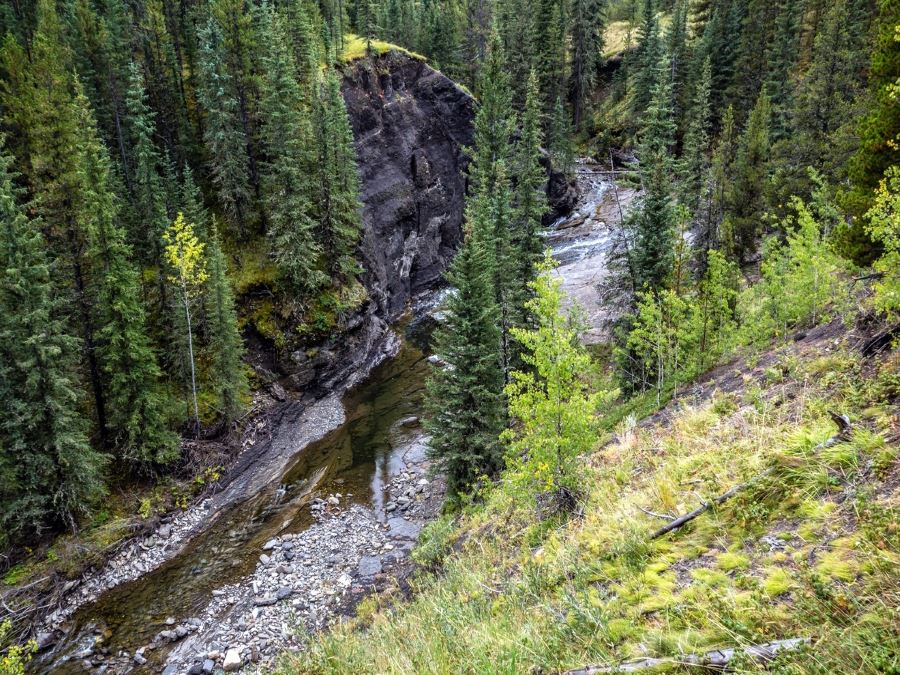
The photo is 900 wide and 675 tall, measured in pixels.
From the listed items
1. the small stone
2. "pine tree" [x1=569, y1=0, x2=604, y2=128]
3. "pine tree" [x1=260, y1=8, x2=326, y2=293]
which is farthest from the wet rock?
"pine tree" [x1=569, y1=0, x2=604, y2=128]

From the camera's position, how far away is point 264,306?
1356 inches

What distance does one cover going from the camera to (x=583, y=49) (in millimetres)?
68875

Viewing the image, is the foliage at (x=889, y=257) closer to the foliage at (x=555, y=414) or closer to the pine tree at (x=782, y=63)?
the foliage at (x=555, y=414)

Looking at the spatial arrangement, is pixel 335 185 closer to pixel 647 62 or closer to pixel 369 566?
pixel 369 566

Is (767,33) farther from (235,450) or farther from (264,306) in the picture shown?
(235,450)

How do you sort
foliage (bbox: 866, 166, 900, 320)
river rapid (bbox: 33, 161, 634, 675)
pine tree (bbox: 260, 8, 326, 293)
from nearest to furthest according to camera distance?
foliage (bbox: 866, 166, 900, 320)
river rapid (bbox: 33, 161, 634, 675)
pine tree (bbox: 260, 8, 326, 293)

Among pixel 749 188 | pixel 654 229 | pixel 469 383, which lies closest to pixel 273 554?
pixel 469 383

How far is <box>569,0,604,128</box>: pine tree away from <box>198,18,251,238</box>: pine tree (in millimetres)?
50483

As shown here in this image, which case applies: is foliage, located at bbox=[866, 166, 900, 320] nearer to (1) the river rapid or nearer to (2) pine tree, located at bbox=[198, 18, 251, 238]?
(1) the river rapid

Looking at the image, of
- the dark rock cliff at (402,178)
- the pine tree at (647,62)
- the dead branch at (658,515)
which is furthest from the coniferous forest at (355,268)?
the pine tree at (647,62)

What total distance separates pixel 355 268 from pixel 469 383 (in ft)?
69.6

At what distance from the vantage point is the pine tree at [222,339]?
27.4 metres

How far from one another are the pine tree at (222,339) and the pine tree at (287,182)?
6.35m

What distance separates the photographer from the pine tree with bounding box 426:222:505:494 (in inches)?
810
